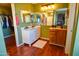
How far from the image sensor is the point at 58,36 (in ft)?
10.9

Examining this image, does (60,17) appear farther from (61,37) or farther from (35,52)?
(35,52)

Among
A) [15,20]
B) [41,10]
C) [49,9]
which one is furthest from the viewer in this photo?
[41,10]

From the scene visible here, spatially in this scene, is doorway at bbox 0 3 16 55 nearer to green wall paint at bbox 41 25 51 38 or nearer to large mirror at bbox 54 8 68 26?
green wall paint at bbox 41 25 51 38

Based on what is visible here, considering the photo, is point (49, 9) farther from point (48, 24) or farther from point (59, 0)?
point (59, 0)

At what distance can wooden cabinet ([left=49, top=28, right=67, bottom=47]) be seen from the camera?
3182 millimetres

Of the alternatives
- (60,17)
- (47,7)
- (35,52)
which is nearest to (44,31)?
(60,17)

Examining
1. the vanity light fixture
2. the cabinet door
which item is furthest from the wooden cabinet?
the vanity light fixture

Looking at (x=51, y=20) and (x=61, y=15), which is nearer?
(x=61, y=15)

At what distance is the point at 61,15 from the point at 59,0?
10.4 ft

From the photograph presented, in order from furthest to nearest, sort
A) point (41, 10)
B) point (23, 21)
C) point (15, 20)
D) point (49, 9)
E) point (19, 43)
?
point (41, 10)
point (49, 9)
point (23, 21)
point (19, 43)
point (15, 20)

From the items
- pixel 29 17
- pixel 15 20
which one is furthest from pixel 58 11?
pixel 15 20

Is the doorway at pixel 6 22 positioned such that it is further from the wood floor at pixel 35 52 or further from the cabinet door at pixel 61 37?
the cabinet door at pixel 61 37

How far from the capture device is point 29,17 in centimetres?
413

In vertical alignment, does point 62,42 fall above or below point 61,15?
below
